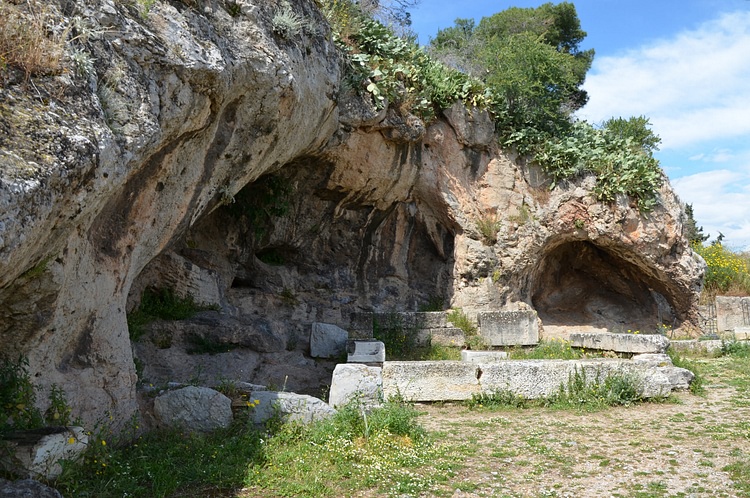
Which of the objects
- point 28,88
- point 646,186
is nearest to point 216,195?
point 28,88

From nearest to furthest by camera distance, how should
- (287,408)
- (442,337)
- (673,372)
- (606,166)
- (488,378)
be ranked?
1. (287,408)
2. (488,378)
3. (673,372)
4. (442,337)
5. (606,166)

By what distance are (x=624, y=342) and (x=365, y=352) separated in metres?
4.74

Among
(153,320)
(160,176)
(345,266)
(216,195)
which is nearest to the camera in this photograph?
(160,176)

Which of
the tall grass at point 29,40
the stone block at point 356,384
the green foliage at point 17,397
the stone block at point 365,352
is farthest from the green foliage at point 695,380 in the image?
the tall grass at point 29,40

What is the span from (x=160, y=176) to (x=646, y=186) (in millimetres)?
11363

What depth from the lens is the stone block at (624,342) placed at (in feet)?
36.2

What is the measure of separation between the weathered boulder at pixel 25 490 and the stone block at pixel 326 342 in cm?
693

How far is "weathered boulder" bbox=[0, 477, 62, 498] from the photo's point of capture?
401cm

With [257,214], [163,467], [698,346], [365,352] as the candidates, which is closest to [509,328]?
[365,352]

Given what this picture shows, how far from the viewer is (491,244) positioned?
14195mm

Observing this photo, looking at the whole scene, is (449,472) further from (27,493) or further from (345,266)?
(345,266)

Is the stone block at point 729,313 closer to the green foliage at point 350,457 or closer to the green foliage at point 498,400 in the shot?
the green foliage at point 498,400

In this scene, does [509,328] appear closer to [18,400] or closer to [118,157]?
[118,157]

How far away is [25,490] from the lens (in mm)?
4090
